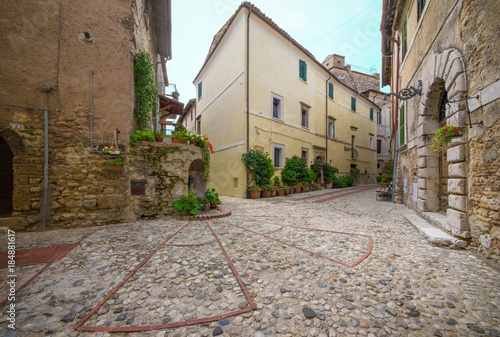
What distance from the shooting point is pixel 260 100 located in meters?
10.7

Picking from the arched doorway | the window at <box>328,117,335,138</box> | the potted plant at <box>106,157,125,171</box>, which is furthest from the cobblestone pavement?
the window at <box>328,117,335,138</box>

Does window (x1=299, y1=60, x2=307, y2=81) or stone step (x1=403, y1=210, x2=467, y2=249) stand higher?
window (x1=299, y1=60, x2=307, y2=81)

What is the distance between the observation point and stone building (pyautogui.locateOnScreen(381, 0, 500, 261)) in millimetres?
2734

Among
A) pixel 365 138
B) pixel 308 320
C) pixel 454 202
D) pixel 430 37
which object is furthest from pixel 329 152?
pixel 308 320

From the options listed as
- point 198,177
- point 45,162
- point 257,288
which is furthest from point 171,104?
point 257,288

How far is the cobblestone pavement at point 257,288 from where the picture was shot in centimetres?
166

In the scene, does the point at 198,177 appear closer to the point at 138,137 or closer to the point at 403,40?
the point at 138,137

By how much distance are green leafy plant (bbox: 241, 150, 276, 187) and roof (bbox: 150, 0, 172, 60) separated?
21.3ft

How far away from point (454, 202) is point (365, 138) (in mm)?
18685

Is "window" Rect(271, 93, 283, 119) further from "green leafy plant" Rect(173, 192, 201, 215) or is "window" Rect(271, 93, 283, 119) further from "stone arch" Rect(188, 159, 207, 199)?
"green leafy plant" Rect(173, 192, 201, 215)

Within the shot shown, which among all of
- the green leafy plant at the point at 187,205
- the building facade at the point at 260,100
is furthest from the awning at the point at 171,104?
the green leafy plant at the point at 187,205

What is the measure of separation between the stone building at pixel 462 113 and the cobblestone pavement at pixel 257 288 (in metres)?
0.73

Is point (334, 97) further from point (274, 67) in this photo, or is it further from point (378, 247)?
point (378, 247)

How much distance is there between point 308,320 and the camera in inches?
67.6
